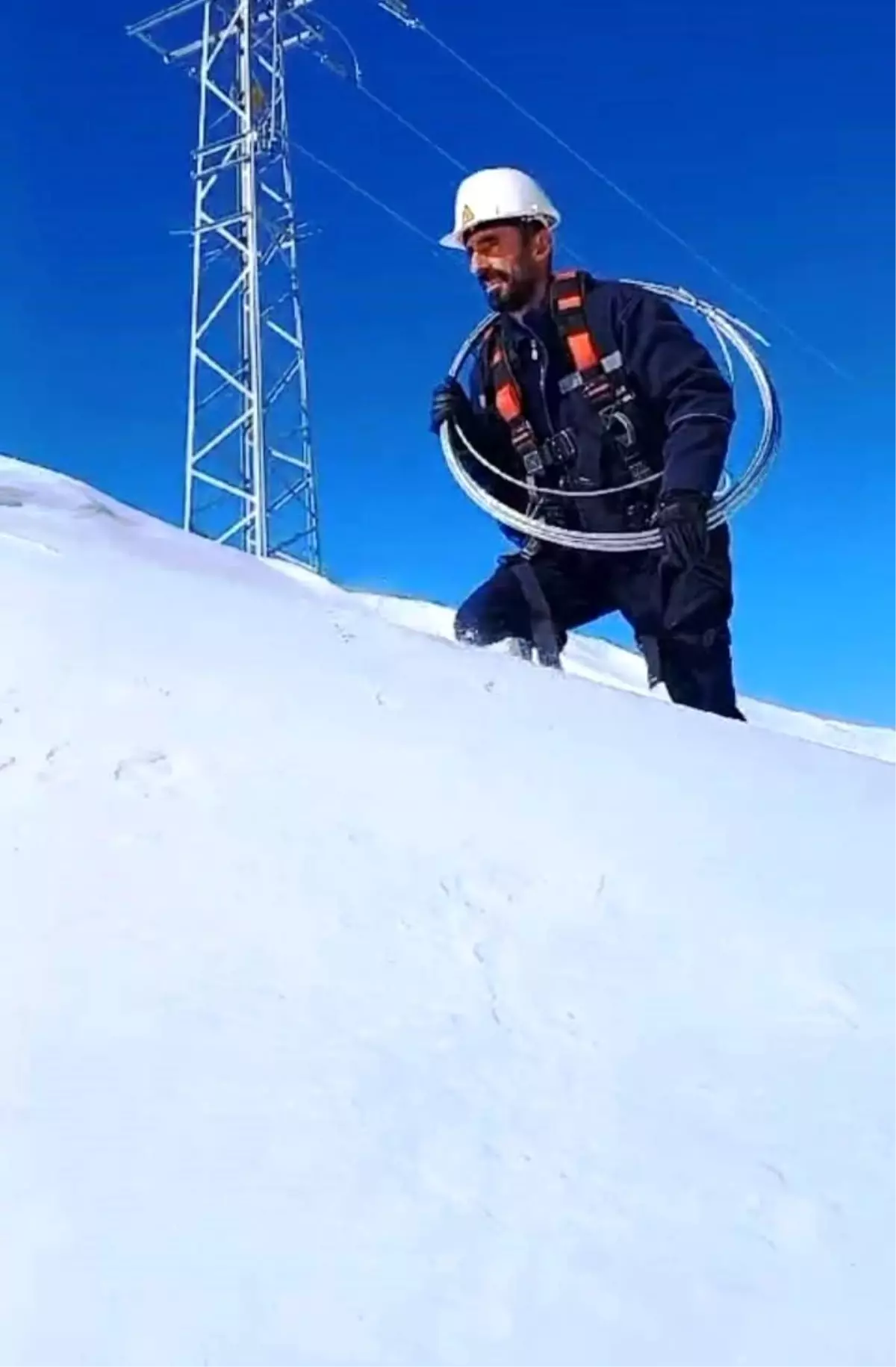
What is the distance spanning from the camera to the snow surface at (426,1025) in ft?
3.15

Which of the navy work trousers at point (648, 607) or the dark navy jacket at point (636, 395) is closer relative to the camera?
the dark navy jacket at point (636, 395)

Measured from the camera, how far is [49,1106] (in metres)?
1.14

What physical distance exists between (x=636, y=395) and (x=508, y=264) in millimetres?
444

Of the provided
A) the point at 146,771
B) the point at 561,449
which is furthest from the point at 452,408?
the point at 146,771

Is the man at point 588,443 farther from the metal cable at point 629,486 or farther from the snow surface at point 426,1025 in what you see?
the snow surface at point 426,1025

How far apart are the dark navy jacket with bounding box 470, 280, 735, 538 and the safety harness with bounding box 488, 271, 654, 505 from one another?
0.01 metres

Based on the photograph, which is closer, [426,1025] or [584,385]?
[426,1025]

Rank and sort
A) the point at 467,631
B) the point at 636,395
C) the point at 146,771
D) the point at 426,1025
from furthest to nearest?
1. the point at 467,631
2. the point at 636,395
3. the point at 146,771
4. the point at 426,1025

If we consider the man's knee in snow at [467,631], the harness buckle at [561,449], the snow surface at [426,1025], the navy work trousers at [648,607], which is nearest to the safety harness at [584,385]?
the harness buckle at [561,449]

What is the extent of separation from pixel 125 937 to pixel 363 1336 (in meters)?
0.58

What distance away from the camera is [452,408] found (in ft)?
11.5

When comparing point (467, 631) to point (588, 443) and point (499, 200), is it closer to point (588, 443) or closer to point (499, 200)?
point (588, 443)

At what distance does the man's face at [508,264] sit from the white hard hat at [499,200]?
35 millimetres

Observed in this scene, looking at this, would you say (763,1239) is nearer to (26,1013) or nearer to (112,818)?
(26,1013)
